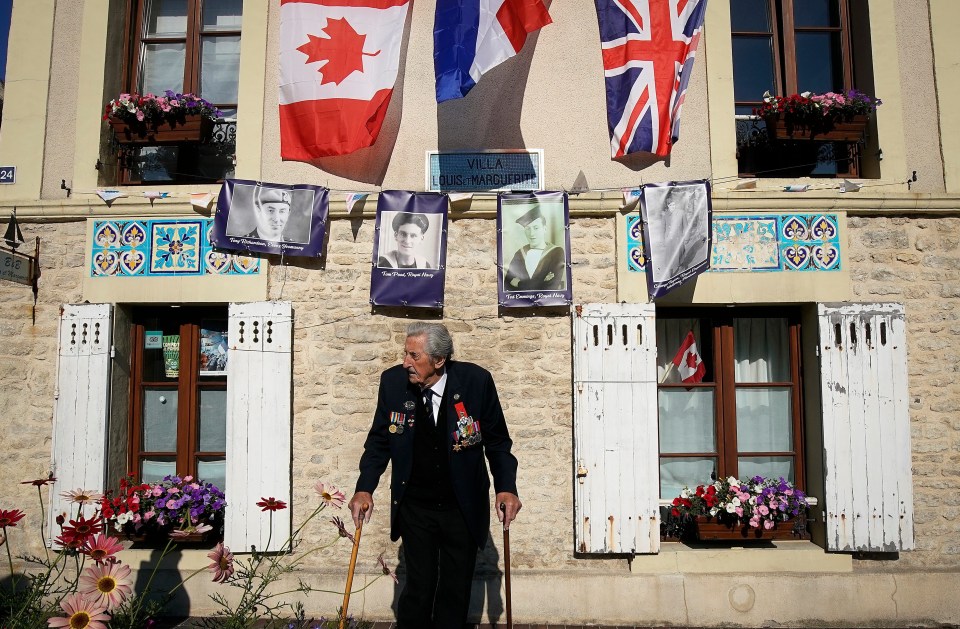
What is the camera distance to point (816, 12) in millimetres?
6125

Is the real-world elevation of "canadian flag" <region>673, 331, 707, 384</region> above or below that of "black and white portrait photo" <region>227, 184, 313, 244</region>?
below

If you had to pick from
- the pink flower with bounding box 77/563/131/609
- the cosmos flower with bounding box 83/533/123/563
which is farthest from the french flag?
the pink flower with bounding box 77/563/131/609

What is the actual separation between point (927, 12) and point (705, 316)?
9.43 ft

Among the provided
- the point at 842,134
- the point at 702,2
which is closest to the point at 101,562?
the point at 702,2

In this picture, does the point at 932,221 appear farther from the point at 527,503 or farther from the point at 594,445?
the point at 527,503

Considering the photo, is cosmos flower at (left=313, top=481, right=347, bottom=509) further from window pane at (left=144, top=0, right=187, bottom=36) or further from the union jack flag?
window pane at (left=144, top=0, right=187, bottom=36)

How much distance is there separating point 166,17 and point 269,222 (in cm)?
217

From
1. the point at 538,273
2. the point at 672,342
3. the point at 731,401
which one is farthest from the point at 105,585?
the point at 731,401

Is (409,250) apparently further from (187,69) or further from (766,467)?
(766,467)

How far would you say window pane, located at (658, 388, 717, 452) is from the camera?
5.74 meters

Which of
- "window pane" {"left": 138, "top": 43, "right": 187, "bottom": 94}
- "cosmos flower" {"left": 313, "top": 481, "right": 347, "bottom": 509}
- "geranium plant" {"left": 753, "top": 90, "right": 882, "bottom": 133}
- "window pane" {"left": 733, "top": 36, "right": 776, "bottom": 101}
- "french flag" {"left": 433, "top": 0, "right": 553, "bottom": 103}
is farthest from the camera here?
"window pane" {"left": 138, "top": 43, "right": 187, "bottom": 94}

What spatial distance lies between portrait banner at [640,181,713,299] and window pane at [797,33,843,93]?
1.53 metres

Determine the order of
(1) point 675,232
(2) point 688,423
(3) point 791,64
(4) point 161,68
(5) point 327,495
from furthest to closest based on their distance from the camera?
(4) point 161,68, (3) point 791,64, (2) point 688,423, (1) point 675,232, (5) point 327,495

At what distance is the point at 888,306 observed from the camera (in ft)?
17.6
